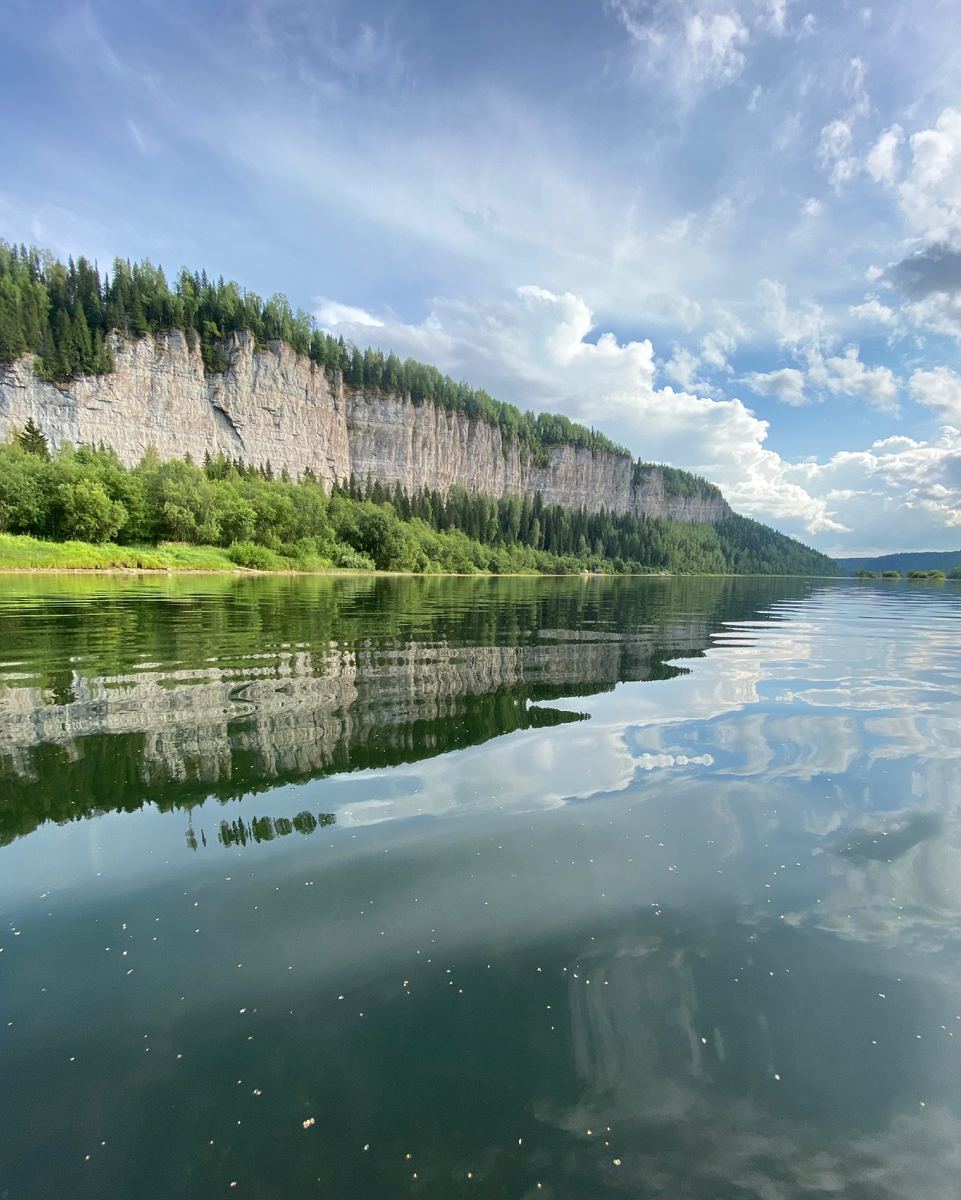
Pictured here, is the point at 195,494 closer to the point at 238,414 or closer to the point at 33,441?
the point at 33,441

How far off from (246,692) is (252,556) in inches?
2746

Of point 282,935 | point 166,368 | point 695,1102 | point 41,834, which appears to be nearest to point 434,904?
point 282,935

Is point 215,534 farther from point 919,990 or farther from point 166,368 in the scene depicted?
point 919,990

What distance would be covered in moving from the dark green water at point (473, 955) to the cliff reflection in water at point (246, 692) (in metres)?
0.11

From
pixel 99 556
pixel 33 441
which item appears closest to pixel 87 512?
pixel 99 556

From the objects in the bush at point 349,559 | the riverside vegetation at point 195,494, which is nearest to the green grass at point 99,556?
the riverside vegetation at point 195,494

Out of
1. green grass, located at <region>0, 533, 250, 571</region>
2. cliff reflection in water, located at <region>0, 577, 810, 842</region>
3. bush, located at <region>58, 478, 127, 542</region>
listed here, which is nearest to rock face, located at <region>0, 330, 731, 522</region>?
bush, located at <region>58, 478, 127, 542</region>

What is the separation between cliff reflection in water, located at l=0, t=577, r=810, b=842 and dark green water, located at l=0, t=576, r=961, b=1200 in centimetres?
11

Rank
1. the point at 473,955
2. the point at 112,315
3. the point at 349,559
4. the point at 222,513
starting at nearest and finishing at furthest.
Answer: the point at 473,955 < the point at 222,513 < the point at 349,559 < the point at 112,315

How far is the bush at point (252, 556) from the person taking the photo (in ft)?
250

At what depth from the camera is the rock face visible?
100m

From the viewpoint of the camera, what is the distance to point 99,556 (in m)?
61.6

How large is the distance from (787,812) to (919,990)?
311 centimetres

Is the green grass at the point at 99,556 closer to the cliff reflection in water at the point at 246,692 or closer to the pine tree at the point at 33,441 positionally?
the pine tree at the point at 33,441
